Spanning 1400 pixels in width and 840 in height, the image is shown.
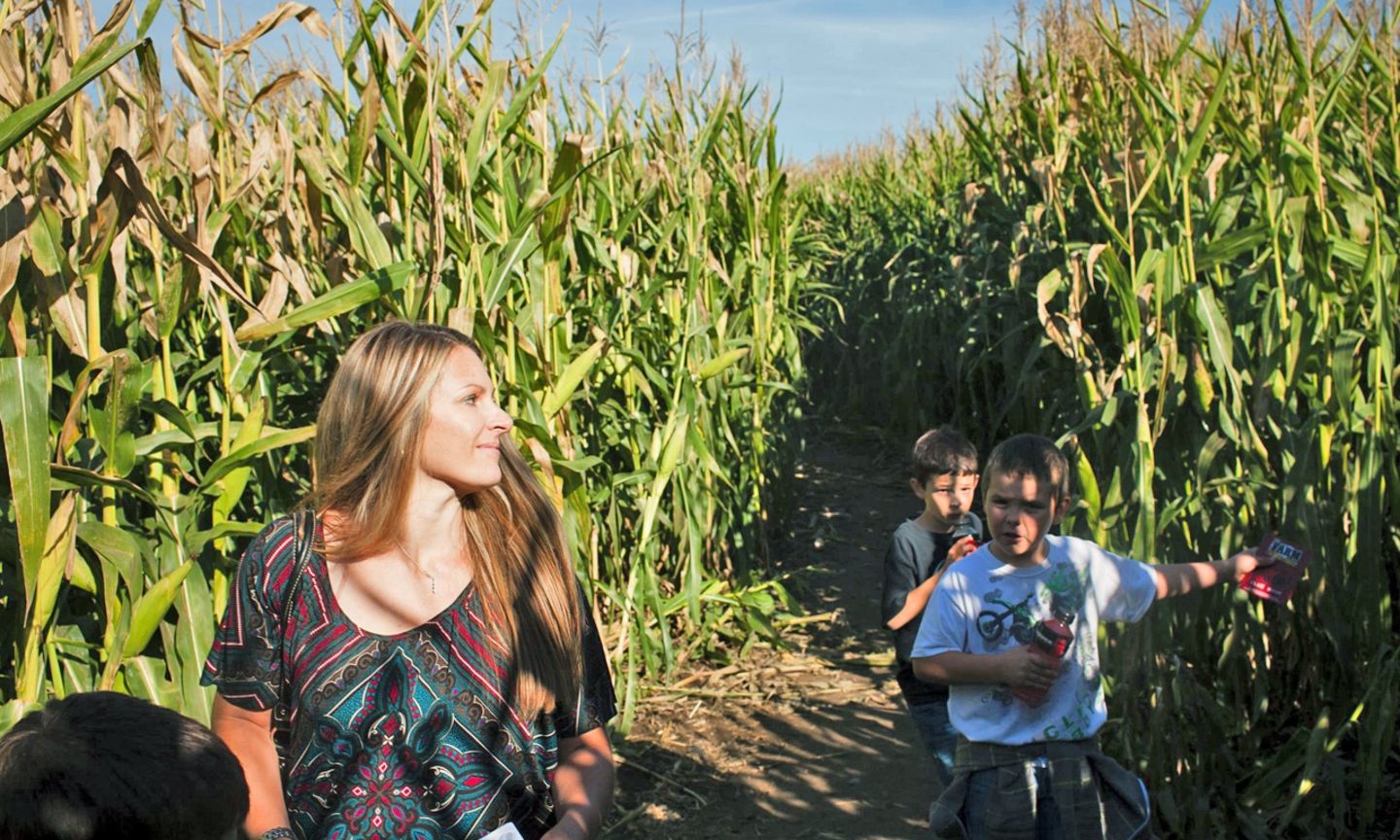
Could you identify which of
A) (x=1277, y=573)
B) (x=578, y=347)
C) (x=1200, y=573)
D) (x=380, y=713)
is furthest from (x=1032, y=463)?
(x=578, y=347)

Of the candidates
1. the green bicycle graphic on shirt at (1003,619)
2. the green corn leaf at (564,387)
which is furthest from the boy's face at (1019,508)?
the green corn leaf at (564,387)

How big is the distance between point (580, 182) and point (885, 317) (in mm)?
5379

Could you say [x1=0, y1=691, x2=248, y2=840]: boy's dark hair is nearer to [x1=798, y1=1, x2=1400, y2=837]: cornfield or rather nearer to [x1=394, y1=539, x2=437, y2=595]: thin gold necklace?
[x1=394, y1=539, x2=437, y2=595]: thin gold necklace

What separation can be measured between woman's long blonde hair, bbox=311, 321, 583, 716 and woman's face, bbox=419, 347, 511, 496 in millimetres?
17

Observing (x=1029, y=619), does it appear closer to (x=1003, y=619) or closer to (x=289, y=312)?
(x=1003, y=619)

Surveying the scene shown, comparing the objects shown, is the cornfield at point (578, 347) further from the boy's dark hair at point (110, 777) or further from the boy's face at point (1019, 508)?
the boy's dark hair at point (110, 777)

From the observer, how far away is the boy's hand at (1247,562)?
2.74 metres

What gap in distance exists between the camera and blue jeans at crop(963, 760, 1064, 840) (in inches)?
104

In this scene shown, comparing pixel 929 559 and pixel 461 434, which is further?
pixel 929 559

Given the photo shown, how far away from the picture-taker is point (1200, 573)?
9.12 ft

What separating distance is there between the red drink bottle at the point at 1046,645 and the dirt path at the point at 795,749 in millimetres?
1525

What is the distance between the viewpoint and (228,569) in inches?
121

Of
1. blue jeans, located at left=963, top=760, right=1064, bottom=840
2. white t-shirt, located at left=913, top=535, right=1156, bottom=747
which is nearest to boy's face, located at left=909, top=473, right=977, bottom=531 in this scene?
white t-shirt, located at left=913, top=535, right=1156, bottom=747

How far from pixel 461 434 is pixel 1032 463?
1216 millimetres
